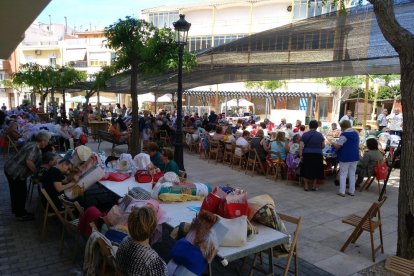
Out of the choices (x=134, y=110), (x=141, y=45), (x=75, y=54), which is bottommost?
(x=134, y=110)

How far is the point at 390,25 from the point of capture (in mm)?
3617

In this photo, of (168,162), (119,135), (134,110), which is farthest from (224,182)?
(119,135)

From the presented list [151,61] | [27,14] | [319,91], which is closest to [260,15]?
[319,91]

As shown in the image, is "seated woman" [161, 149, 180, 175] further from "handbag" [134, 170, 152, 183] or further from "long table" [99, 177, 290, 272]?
"long table" [99, 177, 290, 272]

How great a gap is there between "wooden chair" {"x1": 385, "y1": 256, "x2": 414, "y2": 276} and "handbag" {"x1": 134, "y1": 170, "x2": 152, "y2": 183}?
9.92 ft

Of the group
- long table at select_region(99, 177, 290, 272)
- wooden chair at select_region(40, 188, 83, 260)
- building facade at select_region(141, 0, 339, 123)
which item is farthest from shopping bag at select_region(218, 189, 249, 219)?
building facade at select_region(141, 0, 339, 123)

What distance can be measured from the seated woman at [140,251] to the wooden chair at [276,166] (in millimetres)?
6081

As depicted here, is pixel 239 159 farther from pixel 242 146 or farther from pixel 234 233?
pixel 234 233

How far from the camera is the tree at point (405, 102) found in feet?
11.7

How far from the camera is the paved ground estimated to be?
3.84 meters

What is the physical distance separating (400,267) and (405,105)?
→ 1708mm

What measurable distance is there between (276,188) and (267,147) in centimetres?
134

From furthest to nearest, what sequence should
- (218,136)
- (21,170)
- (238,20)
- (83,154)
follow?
1. (238,20)
2. (218,136)
3. (83,154)
4. (21,170)

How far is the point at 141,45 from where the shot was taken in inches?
334
